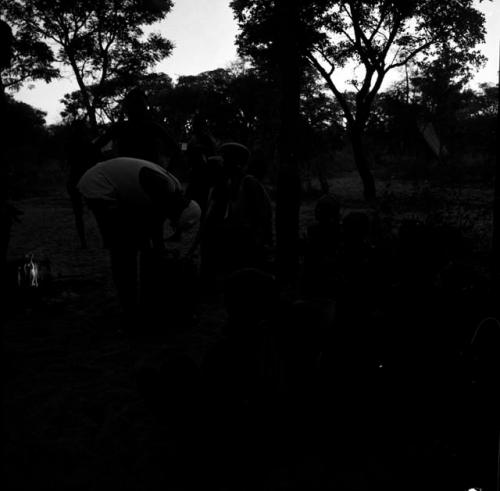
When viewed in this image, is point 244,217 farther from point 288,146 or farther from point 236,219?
point 288,146

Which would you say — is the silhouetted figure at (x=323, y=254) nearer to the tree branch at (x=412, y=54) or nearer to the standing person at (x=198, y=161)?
the standing person at (x=198, y=161)

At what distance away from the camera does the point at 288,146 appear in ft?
17.4

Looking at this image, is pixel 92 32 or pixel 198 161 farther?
pixel 92 32

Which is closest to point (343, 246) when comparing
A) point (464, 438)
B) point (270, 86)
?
point (464, 438)

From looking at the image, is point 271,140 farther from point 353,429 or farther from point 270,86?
point 353,429

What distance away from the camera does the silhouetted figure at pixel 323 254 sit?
2.89 m

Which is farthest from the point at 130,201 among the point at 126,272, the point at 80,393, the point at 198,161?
the point at 198,161

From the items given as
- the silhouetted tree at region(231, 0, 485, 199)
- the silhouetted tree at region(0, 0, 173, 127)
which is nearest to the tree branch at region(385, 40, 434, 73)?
the silhouetted tree at region(231, 0, 485, 199)

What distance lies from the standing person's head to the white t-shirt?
1036mm

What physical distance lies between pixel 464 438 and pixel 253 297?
115 cm

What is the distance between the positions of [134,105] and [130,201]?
1.33m

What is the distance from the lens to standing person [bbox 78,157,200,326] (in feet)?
12.1

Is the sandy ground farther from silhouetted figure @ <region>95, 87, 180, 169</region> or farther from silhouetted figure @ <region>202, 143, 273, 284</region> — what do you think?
silhouetted figure @ <region>95, 87, 180, 169</region>

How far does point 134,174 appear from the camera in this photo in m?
3.74
